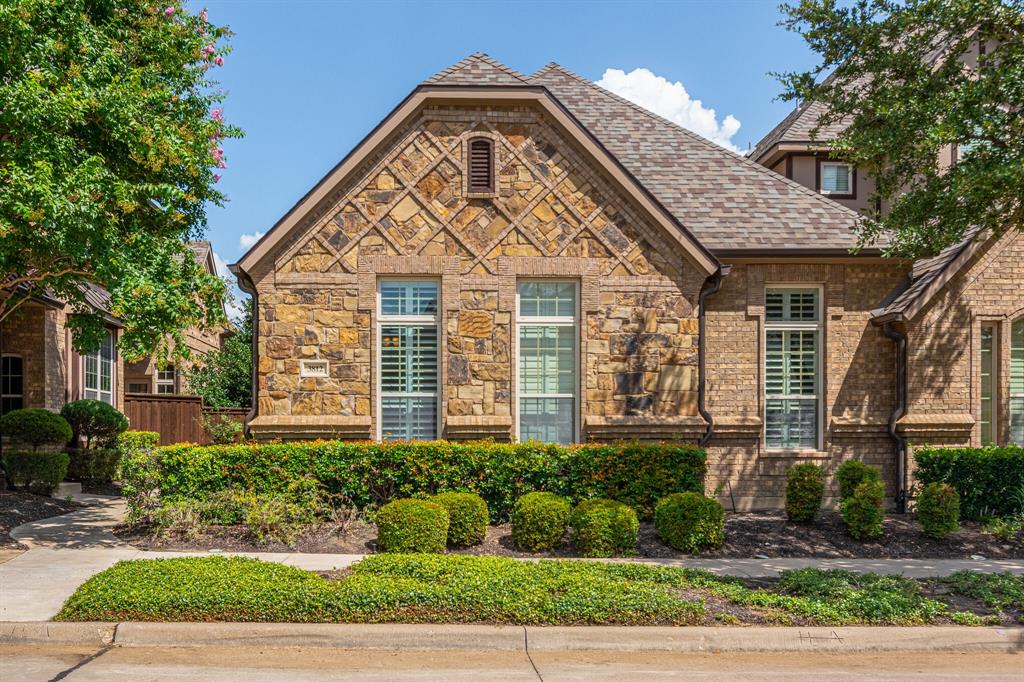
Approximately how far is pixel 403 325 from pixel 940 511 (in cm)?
823

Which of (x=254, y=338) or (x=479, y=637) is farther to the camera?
(x=254, y=338)

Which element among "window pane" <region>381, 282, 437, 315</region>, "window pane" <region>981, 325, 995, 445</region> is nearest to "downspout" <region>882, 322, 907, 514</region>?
"window pane" <region>981, 325, 995, 445</region>

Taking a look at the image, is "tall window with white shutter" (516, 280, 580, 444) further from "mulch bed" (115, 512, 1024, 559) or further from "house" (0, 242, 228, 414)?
"house" (0, 242, 228, 414)

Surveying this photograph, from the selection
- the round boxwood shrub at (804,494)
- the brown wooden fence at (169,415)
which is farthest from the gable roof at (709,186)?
the brown wooden fence at (169,415)

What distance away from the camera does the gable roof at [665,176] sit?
12.3m

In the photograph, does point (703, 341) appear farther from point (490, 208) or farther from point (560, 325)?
point (490, 208)

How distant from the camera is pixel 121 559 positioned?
937 centimetres

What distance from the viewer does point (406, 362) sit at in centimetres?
1262

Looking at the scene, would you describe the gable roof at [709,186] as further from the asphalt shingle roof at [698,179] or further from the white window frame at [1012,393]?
the white window frame at [1012,393]

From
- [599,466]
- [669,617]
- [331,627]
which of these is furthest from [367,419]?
[669,617]

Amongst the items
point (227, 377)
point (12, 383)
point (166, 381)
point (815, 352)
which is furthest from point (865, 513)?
point (166, 381)

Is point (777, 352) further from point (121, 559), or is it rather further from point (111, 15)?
point (111, 15)

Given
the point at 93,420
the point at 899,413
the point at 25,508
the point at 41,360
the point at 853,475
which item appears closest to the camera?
the point at 853,475

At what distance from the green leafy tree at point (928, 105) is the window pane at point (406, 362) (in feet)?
22.2
